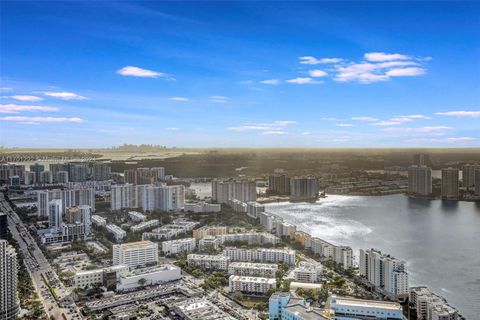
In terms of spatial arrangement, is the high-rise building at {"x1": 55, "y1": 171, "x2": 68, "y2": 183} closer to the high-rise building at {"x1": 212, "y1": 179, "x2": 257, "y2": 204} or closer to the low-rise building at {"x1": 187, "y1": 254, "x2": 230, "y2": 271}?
the high-rise building at {"x1": 212, "y1": 179, "x2": 257, "y2": 204}

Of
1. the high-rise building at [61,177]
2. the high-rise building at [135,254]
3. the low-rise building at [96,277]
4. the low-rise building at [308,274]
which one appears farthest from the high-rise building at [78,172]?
the low-rise building at [308,274]

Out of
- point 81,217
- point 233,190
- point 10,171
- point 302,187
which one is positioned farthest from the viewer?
point 302,187

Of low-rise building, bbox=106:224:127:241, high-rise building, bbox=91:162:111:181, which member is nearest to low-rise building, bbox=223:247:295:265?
low-rise building, bbox=106:224:127:241

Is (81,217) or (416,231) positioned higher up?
(81,217)

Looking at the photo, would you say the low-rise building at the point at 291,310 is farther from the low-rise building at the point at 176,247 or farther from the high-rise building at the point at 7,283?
the low-rise building at the point at 176,247

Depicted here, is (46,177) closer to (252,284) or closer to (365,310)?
(252,284)

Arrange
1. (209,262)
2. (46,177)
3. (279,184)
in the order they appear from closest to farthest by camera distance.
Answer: (209,262)
(46,177)
(279,184)

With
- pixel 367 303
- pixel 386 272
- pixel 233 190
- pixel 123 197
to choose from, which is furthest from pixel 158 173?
pixel 367 303

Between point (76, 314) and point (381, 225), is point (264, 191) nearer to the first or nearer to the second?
point (381, 225)

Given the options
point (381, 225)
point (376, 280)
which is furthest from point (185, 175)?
point (376, 280)
